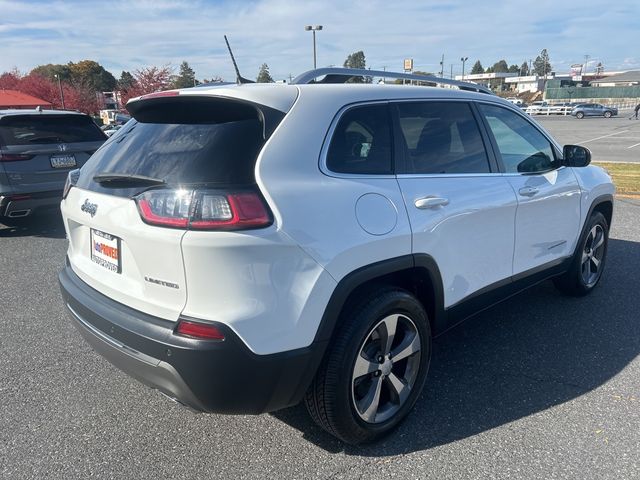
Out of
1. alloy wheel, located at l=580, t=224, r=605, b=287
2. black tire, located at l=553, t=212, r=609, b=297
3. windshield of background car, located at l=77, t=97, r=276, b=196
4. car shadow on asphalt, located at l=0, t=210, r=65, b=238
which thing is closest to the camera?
windshield of background car, located at l=77, t=97, r=276, b=196

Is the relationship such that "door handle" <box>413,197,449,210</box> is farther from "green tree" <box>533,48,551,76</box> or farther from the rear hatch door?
"green tree" <box>533,48,551,76</box>

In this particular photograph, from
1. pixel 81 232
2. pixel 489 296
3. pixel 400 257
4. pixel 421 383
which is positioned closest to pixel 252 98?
pixel 400 257

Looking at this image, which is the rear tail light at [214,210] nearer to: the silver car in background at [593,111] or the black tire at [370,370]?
the black tire at [370,370]

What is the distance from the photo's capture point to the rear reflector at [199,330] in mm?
2070

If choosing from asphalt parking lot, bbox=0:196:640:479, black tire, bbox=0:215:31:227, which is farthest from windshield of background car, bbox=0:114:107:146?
asphalt parking lot, bbox=0:196:640:479

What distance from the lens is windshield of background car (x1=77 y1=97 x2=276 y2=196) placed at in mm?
2172

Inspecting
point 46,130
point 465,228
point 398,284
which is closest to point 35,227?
point 46,130

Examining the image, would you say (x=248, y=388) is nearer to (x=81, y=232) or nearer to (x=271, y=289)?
(x=271, y=289)

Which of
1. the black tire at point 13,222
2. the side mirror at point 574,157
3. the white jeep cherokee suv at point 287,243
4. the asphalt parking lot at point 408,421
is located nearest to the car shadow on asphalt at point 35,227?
the black tire at point 13,222

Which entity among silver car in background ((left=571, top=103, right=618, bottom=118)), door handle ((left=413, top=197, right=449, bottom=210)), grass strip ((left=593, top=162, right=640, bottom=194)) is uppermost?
Answer: door handle ((left=413, top=197, right=449, bottom=210))

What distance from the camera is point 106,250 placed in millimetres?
2518

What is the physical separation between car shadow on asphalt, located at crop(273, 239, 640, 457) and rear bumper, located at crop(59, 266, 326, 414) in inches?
25.5

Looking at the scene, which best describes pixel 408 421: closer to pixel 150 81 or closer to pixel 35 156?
pixel 35 156

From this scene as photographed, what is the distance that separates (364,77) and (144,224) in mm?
1735
